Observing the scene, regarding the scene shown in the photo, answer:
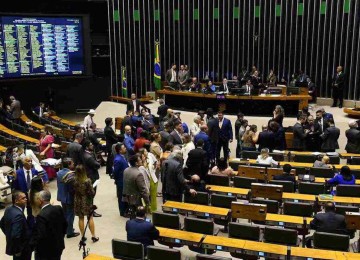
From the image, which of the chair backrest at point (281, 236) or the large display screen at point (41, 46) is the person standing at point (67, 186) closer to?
the chair backrest at point (281, 236)

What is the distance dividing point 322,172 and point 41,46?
1234 cm

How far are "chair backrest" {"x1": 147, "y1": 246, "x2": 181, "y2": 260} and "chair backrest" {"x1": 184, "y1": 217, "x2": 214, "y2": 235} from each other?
40.0 inches

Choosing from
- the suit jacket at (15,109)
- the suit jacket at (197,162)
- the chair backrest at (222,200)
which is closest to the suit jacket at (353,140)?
the suit jacket at (197,162)

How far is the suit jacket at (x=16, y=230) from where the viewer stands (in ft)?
17.7

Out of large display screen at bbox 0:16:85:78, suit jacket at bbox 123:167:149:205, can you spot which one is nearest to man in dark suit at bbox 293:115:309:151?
suit jacket at bbox 123:167:149:205

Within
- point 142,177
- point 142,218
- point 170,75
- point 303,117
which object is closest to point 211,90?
point 170,75

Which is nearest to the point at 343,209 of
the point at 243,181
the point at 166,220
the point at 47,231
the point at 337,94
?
the point at 243,181

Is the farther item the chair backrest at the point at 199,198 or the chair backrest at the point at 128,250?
the chair backrest at the point at 199,198

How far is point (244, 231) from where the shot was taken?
625 centimetres

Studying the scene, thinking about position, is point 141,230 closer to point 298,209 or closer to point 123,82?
Answer: point 298,209

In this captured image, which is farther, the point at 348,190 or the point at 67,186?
the point at 348,190

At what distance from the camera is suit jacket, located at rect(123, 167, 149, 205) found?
24.3 ft

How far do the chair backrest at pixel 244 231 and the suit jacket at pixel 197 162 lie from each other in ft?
6.73

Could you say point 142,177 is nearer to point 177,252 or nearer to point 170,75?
point 177,252
